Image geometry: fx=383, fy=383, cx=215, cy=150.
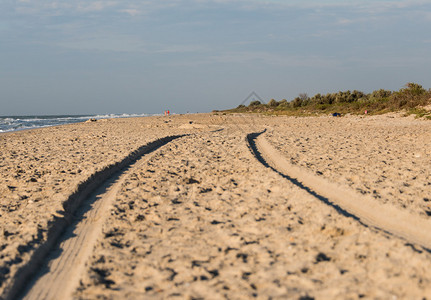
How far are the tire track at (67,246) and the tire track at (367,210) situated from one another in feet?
10.5

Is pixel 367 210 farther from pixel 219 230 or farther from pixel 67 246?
pixel 67 246

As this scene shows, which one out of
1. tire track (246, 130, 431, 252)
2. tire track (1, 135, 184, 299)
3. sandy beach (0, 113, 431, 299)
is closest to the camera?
sandy beach (0, 113, 431, 299)

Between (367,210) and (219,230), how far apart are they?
2.03 metres

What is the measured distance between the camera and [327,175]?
22.8 ft

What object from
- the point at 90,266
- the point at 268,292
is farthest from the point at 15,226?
the point at 268,292

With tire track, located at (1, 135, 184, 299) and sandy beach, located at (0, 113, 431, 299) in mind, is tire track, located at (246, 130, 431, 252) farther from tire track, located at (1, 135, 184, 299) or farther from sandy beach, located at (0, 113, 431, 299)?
tire track, located at (1, 135, 184, 299)

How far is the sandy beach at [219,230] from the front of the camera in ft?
10.8

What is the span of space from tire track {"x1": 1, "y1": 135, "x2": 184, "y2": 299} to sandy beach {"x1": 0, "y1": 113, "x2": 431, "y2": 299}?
2cm

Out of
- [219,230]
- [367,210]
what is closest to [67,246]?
[219,230]

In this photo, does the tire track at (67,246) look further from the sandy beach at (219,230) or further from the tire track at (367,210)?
the tire track at (367,210)

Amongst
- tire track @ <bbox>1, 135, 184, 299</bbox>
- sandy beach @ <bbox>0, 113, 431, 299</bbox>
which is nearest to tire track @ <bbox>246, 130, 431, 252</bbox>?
sandy beach @ <bbox>0, 113, 431, 299</bbox>

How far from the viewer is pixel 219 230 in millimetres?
4555

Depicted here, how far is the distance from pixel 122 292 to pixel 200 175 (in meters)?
4.29

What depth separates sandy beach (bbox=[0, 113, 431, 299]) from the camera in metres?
3.29
